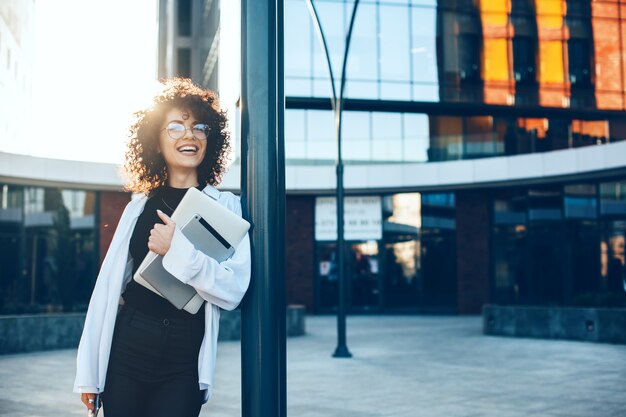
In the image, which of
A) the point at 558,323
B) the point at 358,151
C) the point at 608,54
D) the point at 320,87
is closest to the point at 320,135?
the point at 358,151

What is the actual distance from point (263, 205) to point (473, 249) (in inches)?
980

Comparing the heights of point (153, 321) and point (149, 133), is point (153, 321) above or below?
below

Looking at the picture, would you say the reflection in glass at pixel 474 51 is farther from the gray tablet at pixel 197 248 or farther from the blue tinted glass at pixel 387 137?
the gray tablet at pixel 197 248

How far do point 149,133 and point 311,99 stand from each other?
24188 mm

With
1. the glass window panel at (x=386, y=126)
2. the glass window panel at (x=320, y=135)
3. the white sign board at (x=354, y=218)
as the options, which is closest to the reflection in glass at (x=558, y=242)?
the white sign board at (x=354, y=218)

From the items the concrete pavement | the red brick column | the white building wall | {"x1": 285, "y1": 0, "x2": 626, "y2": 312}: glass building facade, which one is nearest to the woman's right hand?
the concrete pavement

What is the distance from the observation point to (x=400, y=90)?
2733 centimetres

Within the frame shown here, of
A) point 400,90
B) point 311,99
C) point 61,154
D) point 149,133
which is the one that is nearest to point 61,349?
point 61,154

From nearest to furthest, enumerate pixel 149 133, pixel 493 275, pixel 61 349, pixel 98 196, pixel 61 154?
pixel 149 133 < pixel 61 349 < pixel 61 154 < pixel 98 196 < pixel 493 275

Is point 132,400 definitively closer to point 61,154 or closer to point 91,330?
point 91,330

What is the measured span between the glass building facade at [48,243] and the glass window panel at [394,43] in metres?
11.3

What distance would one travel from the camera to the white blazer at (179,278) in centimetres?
267

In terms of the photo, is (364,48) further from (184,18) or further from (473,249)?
(184,18)

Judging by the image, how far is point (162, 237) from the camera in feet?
8.98
